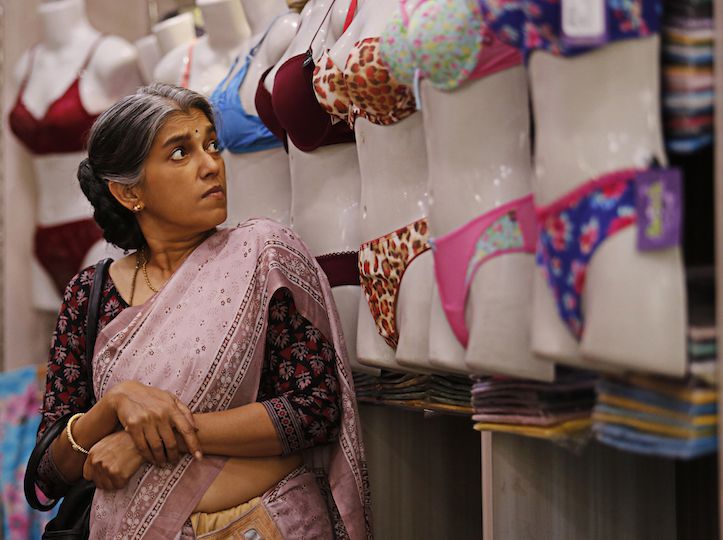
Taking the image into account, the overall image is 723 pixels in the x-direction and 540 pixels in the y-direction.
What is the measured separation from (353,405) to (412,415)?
0.68 meters

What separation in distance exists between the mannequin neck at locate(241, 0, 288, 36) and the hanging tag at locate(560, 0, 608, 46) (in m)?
1.58

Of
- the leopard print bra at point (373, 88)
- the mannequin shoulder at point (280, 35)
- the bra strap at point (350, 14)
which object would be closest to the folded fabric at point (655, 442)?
the leopard print bra at point (373, 88)

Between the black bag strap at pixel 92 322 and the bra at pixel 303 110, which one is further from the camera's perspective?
the bra at pixel 303 110

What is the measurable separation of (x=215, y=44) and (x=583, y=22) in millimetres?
1946

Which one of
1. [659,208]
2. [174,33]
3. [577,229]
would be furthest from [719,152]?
[174,33]

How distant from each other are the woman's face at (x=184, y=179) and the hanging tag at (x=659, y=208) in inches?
38.9

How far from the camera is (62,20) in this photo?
388 centimetres

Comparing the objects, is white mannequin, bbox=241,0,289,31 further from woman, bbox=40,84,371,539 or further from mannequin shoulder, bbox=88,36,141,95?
mannequin shoulder, bbox=88,36,141,95

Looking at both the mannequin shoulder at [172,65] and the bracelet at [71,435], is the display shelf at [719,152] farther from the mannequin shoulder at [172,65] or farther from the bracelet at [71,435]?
the mannequin shoulder at [172,65]

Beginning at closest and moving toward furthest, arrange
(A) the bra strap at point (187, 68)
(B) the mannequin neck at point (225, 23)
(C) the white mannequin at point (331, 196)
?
(C) the white mannequin at point (331, 196) → (B) the mannequin neck at point (225, 23) → (A) the bra strap at point (187, 68)

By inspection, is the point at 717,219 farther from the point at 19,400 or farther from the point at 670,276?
the point at 19,400

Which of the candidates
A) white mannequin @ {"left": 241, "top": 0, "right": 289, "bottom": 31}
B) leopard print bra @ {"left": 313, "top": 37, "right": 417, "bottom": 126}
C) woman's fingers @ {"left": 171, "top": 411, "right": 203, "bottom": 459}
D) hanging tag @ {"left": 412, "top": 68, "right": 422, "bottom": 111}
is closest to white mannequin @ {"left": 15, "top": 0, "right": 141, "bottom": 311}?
white mannequin @ {"left": 241, "top": 0, "right": 289, "bottom": 31}

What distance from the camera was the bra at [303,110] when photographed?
2.25 m

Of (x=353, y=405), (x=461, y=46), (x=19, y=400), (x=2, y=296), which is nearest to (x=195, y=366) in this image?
(x=353, y=405)
